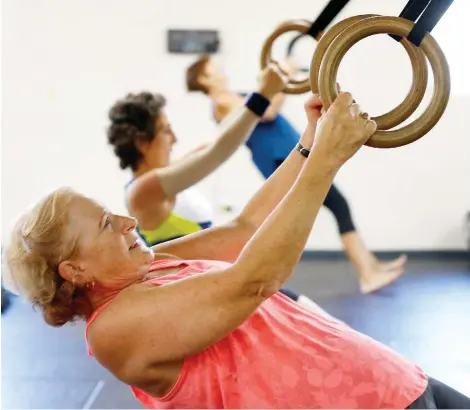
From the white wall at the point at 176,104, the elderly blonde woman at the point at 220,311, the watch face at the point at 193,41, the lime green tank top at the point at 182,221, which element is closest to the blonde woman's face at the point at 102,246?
the elderly blonde woman at the point at 220,311

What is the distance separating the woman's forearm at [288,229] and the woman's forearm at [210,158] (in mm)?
787

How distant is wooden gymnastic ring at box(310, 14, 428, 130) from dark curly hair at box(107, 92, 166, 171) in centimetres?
117

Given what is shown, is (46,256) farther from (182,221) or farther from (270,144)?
(270,144)

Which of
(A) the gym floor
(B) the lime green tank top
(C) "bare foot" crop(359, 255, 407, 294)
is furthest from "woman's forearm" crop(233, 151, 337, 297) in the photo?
(C) "bare foot" crop(359, 255, 407, 294)

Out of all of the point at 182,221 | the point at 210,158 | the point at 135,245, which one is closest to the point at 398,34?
the point at 135,245

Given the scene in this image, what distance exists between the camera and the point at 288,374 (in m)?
0.96

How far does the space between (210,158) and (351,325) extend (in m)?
1.64

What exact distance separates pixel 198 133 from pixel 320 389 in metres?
3.49

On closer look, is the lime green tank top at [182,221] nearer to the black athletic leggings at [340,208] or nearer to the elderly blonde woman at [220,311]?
the elderly blonde woman at [220,311]

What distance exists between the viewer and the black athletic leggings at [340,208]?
3.29 metres

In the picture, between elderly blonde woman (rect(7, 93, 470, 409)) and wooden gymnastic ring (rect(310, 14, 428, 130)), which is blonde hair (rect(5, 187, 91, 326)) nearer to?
elderly blonde woman (rect(7, 93, 470, 409))

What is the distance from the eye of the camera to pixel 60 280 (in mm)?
1070

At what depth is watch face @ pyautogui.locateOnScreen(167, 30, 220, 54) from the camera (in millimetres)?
4211

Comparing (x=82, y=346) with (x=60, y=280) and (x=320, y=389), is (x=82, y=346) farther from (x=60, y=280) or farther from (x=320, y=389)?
(x=320, y=389)
